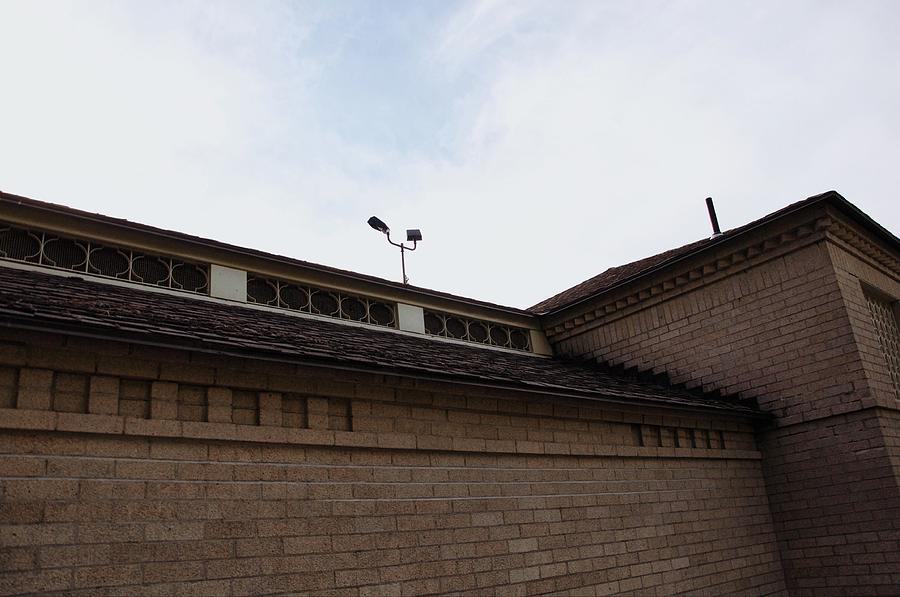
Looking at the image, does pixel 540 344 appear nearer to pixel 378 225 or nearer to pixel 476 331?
pixel 476 331

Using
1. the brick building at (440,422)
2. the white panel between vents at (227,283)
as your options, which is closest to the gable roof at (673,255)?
the brick building at (440,422)

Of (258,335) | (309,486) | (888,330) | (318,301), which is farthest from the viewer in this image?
(888,330)

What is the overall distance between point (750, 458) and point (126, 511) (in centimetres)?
831

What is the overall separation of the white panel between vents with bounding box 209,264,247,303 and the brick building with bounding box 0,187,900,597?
0.10ft

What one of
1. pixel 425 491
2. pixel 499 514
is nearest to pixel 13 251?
pixel 425 491

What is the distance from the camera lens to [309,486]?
534cm

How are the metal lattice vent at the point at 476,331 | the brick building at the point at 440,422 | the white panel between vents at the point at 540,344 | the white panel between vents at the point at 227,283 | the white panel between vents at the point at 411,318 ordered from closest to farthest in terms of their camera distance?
the brick building at the point at 440,422 < the white panel between vents at the point at 227,283 < the white panel between vents at the point at 411,318 < the metal lattice vent at the point at 476,331 < the white panel between vents at the point at 540,344

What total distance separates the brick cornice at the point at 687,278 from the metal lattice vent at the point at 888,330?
168 cm

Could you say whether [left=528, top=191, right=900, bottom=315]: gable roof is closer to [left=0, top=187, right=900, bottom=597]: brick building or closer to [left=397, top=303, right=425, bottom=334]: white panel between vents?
[left=0, top=187, right=900, bottom=597]: brick building

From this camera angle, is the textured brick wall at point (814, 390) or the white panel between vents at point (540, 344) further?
the white panel between vents at point (540, 344)

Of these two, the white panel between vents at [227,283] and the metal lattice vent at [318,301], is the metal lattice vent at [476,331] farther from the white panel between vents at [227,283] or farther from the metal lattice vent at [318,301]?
the white panel between vents at [227,283]

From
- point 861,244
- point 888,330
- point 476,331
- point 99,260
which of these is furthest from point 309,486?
point 888,330

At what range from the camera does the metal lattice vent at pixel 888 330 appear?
9.96 meters

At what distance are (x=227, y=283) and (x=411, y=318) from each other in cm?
288
